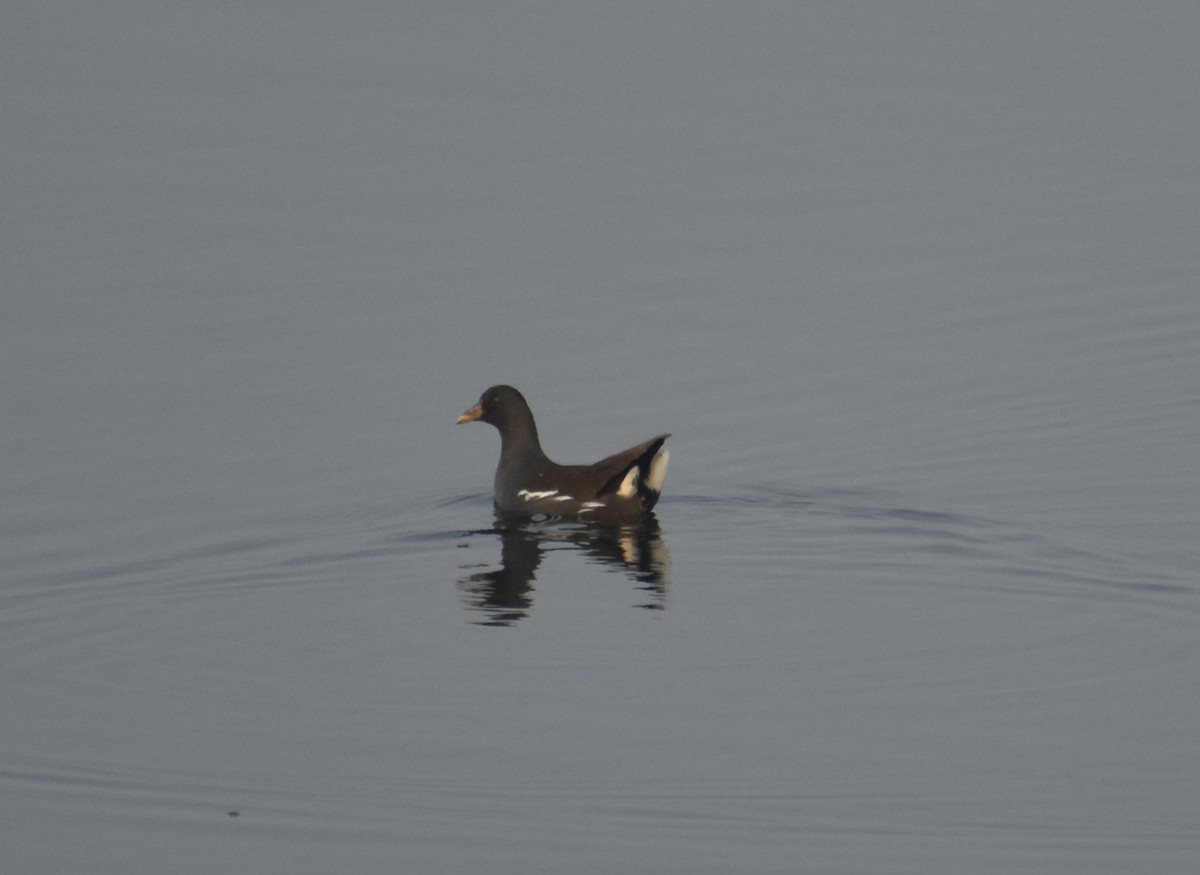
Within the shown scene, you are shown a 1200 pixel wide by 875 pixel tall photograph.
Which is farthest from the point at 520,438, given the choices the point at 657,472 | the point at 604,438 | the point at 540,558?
the point at 540,558

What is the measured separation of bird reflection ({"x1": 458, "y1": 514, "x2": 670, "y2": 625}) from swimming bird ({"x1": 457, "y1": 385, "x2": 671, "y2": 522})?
149mm

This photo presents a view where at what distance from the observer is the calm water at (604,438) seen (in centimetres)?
973

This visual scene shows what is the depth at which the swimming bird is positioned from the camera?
15.0 meters

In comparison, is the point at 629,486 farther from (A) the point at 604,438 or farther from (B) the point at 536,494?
(A) the point at 604,438

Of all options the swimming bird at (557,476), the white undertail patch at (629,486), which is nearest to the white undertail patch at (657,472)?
the swimming bird at (557,476)

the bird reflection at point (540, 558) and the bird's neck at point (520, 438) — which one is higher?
the bird's neck at point (520, 438)

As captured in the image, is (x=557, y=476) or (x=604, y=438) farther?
(x=604, y=438)

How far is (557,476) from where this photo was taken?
15.7 meters

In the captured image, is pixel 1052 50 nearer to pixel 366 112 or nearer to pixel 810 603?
pixel 366 112

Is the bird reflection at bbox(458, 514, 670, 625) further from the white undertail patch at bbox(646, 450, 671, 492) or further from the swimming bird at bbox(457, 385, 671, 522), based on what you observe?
the white undertail patch at bbox(646, 450, 671, 492)

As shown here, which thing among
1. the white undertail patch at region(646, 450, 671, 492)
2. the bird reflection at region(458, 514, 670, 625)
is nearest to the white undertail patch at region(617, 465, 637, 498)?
the white undertail patch at region(646, 450, 671, 492)

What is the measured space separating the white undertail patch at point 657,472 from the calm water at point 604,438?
485mm

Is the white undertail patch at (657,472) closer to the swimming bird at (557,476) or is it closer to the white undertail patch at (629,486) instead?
the swimming bird at (557,476)

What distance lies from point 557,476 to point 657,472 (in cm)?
106
